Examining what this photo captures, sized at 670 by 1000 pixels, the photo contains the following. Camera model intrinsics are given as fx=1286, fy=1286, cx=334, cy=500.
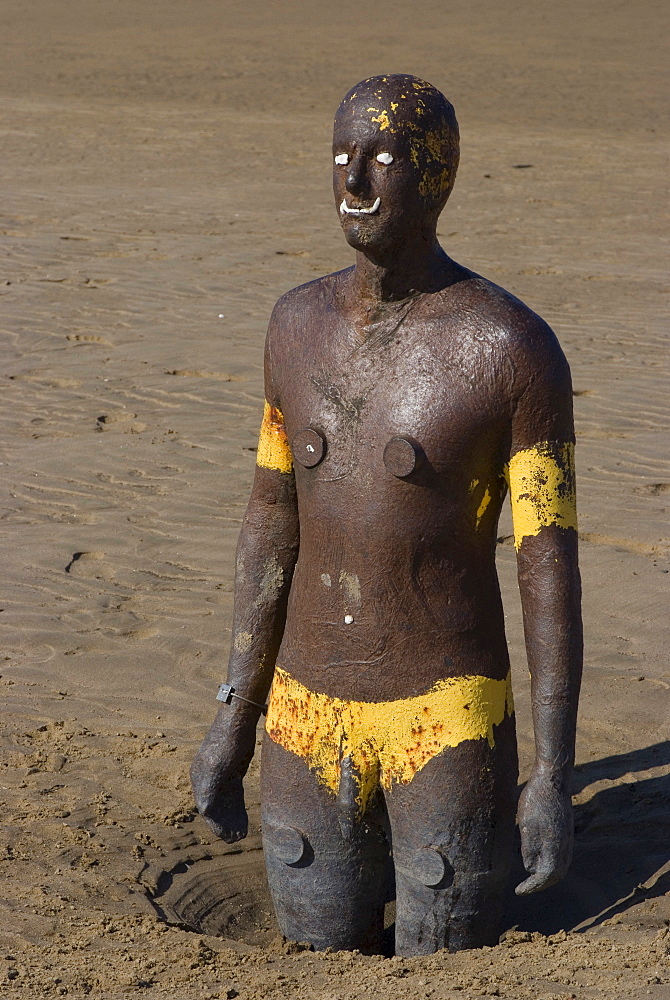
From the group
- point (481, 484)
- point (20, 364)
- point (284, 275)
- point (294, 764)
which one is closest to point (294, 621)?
point (294, 764)

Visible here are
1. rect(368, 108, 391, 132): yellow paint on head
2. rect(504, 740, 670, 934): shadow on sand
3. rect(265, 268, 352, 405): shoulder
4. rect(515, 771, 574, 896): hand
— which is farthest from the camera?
rect(504, 740, 670, 934): shadow on sand

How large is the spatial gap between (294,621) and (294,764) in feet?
1.12

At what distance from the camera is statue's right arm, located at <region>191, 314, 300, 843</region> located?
3.27 metres

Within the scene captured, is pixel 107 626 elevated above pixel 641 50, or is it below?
below

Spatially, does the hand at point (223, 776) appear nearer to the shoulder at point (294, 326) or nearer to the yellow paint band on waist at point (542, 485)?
the shoulder at point (294, 326)

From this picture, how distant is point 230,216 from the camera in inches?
516

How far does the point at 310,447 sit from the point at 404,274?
45 centimetres

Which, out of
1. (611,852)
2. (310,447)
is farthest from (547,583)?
(611,852)

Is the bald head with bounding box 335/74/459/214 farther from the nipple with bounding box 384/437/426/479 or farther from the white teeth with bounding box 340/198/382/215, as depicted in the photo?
the nipple with bounding box 384/437/426/479

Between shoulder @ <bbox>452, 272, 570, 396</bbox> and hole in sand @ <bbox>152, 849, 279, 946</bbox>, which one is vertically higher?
shoulder @ <bbox>452, 272, 570, 396</bbox>

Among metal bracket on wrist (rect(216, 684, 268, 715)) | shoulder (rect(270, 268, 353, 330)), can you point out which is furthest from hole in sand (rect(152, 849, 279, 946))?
shoulder (rect(270, 268, 353, 330))

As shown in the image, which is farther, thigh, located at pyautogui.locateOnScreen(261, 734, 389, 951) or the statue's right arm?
the statue's right arm

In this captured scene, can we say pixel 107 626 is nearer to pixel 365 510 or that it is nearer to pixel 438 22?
pixel 365 510

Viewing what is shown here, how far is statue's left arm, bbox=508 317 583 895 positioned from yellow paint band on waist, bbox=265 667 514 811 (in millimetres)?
137
